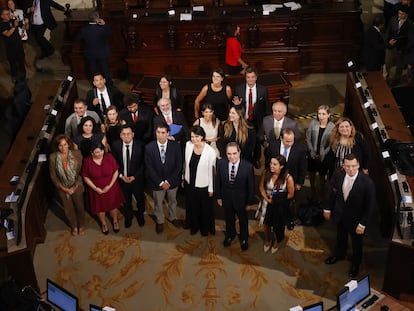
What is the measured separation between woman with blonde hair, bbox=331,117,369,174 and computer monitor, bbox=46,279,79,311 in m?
2.97

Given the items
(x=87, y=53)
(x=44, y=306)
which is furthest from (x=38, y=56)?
(x=44, y=306)

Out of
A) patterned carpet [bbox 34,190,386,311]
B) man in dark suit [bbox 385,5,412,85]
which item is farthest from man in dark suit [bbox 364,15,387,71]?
patterned carpet [bbox 34,190,386,311]

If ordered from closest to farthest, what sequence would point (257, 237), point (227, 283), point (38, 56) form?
1. point (227, 283)
2. point (257, 237)
3. point (38, 56)

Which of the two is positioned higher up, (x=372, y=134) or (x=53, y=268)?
(x=372, y=134)

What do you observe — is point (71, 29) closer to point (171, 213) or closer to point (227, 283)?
point (171, 213)

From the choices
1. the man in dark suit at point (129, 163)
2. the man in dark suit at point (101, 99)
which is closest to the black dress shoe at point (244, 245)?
the man in dark suit at point (129, 163)

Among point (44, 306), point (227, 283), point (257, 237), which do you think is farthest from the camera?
point (257, 237)

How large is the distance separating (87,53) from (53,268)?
3.92m

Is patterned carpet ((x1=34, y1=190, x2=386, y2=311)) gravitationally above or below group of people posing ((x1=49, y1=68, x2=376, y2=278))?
below

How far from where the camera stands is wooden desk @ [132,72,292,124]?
8.80 m

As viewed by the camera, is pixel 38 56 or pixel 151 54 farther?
pixel 38 56

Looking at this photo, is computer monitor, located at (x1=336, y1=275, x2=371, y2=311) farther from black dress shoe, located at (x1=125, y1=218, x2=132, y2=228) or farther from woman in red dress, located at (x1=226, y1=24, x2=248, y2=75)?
woman in red dress, located at (x1=226, y1=24, x2=248, y2=75)

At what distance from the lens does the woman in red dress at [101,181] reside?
22.7 feet

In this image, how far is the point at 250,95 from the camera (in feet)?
26.1
